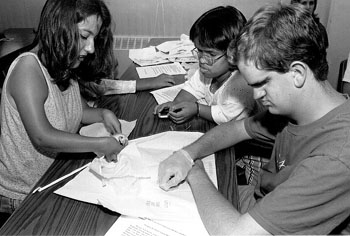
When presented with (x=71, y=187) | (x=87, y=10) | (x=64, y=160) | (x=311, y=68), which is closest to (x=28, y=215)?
(x=71, y=187)

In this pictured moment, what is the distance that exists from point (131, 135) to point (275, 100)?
58 centimetres

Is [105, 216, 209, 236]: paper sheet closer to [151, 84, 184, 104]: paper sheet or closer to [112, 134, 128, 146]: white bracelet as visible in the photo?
[112, 134, 128, 146]: white bracelet

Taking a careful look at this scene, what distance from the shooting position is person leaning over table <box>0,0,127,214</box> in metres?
1.11

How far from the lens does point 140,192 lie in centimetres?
92

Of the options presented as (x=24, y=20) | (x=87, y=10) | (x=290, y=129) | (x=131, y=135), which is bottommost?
(x=24, y=20)

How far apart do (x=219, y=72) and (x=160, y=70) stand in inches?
23.7

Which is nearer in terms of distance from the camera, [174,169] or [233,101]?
[174,169]

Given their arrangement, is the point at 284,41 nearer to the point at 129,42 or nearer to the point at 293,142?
the point at 293,142

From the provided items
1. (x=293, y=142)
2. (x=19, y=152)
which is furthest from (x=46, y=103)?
(x=293, y=142)

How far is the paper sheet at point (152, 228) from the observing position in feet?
2.65

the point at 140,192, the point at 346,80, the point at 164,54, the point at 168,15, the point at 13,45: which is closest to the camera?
the point at 140,192

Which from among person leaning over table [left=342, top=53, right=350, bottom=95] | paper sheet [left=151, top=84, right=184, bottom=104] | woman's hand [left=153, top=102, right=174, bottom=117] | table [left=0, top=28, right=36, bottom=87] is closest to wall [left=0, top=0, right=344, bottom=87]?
table [left=0, top=28, right=36, bottom=87]

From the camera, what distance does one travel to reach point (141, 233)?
0.81 m

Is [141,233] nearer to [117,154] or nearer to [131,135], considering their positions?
[117,154]
